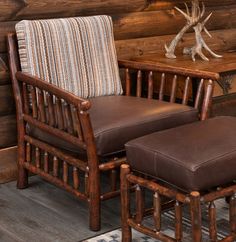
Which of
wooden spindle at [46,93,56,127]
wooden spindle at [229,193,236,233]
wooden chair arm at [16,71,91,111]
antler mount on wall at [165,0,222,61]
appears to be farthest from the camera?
antler mount on wall at [165,0,222,61]

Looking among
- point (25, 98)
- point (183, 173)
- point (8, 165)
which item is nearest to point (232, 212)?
point (183, 173)

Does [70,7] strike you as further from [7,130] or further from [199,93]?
[199,93]

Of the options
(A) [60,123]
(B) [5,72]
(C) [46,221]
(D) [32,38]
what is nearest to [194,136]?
(A) [60,123]

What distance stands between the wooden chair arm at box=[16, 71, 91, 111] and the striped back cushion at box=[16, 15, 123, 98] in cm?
8

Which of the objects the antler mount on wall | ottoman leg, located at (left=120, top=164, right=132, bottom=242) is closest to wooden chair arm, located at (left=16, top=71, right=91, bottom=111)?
ottoman leg, located at (left=120, top=164, right=132, bottom=242)

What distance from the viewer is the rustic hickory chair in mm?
2342

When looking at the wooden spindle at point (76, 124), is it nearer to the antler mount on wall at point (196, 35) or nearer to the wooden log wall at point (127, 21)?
the wooden log wall at point (127, 21)

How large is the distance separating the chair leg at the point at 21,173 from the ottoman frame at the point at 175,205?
75 centimetres

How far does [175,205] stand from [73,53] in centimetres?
108

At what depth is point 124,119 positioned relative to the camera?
240cm

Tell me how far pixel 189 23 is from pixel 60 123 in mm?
1076

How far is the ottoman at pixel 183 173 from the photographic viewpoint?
6.34 feet

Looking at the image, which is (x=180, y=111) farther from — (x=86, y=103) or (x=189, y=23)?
(x=189, y=23)

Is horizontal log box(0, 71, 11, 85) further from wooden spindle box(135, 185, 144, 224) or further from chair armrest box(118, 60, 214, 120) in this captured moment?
wooden spindle box(135, 185, 144, 224)
